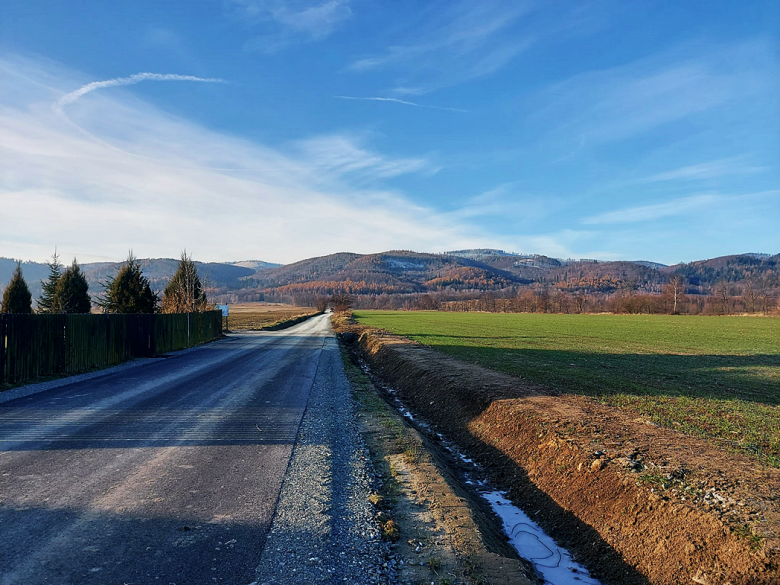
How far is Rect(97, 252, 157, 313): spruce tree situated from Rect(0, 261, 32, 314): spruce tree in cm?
451

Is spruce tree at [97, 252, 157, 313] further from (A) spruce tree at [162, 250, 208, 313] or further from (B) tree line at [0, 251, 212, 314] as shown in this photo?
(A) spruce tree at [162, 250, 208, 313]

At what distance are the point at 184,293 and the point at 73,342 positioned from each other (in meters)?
24.0

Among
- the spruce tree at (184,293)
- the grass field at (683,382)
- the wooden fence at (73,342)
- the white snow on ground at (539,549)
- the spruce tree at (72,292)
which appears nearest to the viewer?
the white snow on ground at (539,549)

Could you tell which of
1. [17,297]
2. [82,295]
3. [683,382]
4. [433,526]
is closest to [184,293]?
[82,295]

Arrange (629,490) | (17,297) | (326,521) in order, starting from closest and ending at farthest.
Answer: (326,521)
(629,490)
(17,297)

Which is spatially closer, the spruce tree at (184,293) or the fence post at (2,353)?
the fence post at (2,353)

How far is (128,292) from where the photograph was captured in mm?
35344

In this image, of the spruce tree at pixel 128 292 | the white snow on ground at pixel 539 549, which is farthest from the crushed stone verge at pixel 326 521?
the spruce tree at pixel 128 292

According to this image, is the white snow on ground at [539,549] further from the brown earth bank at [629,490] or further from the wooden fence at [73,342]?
the wooden fence at [73,342]

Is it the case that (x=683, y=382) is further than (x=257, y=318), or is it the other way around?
(x=257, y=318)

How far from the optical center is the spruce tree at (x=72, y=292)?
34556 mm

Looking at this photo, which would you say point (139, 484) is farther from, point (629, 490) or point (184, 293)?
point (184, 293)

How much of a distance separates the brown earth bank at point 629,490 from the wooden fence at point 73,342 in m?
12.1

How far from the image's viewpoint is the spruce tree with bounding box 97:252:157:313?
35.1 meters
